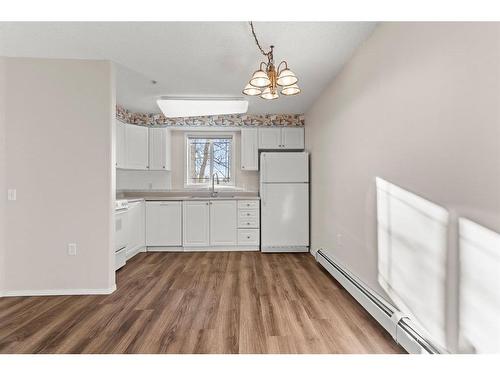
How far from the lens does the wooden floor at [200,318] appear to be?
175 centimetres

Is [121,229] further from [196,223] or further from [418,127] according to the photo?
[418,127]

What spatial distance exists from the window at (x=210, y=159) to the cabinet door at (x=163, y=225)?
90 cm

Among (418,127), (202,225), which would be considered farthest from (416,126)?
(202,225)

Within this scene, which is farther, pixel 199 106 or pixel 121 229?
pixel 199 106

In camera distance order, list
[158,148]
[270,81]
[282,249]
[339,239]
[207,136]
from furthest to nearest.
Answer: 1. [207,136]
2. [158,148]
3. [282,249]
4. [339,239]
5. [270,81]

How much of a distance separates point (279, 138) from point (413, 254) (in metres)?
3.47

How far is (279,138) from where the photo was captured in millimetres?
4805

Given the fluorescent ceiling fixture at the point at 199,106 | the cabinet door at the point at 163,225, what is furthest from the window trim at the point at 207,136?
the cabinet door at the point at 163,225

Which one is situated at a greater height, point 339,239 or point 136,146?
point 136,146

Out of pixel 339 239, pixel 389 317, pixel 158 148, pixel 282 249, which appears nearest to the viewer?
pixel 389 317

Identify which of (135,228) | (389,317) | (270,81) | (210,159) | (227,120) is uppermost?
(227,120)

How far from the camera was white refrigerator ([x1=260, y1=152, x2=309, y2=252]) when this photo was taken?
439 centimetres
